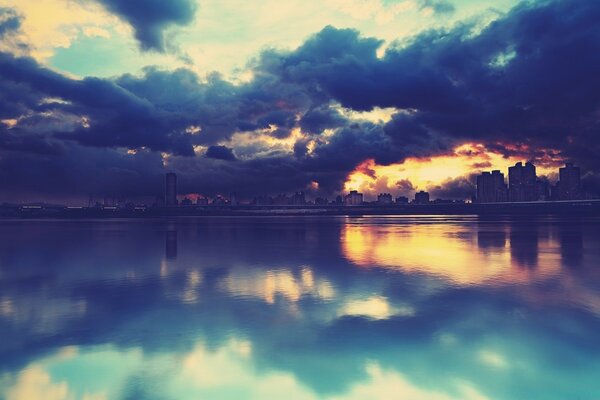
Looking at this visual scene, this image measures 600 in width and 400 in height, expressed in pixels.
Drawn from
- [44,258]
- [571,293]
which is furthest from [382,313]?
[44,258]

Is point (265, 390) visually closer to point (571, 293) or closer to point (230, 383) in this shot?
point (230, 383)

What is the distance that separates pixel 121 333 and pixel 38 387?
4916mm

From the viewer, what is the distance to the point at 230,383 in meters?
13.1

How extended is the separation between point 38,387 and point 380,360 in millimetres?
11007

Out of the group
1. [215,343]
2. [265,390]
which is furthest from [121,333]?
[265,390]

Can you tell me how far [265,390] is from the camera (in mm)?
12664

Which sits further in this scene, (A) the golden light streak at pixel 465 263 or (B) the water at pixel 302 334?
(A) the golden light streak at pixel 465 263

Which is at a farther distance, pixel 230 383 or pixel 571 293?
pixel 571 293

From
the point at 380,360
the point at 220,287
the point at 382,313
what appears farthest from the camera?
the point at 220,287

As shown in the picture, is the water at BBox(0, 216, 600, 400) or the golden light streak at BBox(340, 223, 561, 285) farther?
the golden light streak at BBox(340, 223, 561, 285)

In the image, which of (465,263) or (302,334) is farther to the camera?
(465,263)

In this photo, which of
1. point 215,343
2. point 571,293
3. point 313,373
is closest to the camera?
point 313,373

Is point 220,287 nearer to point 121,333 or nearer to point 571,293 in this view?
point 121,333

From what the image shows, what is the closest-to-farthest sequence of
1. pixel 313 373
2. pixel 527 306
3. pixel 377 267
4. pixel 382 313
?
pixel 313 373 → pixel 382 313 → pixel 527 306 → pixel 377 267
